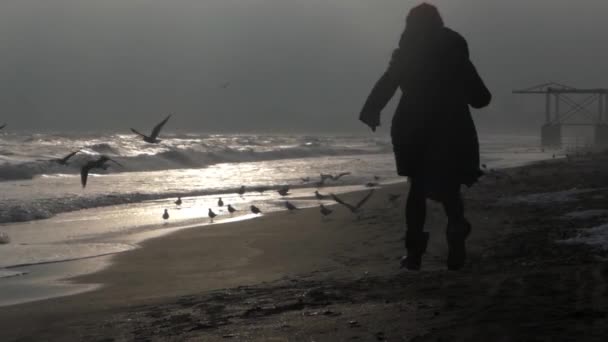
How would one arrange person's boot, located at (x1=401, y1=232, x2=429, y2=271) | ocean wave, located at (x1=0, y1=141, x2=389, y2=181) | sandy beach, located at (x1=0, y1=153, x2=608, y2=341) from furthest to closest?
1. ocean wave, located at (x1=0, y1=141, x2=389, y2=181)
2. person's boot, located at (x1=401, y1=232, x2=429, y2=271)
3. sandy beach, located at (x1=0, y1=153, x2=608, y2=341)

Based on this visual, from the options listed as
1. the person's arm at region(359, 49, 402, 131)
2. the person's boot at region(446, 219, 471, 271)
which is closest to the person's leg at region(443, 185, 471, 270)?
the person's boot at region(446, 219, 471, 271)

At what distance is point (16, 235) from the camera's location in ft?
45.7

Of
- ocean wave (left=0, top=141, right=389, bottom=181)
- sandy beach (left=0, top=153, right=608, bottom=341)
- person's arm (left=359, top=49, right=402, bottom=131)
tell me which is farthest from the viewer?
ocean wave (left=0, top=141, right=389, bottom=181)

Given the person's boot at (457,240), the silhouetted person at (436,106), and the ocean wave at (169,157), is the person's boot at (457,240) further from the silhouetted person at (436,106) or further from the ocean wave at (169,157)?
the ocean wave at (169,157)

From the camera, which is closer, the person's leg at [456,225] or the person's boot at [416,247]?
the person's leg at [456,225]

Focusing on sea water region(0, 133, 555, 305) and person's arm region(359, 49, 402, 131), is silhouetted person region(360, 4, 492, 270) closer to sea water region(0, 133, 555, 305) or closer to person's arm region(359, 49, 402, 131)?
person's arm region(359, 49, 402, 131)

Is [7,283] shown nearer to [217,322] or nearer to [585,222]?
[217,322]

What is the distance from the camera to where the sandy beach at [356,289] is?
453 centimetres

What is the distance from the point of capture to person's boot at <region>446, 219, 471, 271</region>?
206 inches

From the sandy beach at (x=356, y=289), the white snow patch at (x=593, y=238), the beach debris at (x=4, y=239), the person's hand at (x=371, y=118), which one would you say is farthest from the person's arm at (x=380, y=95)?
the beach debris at (x=4, y=239)

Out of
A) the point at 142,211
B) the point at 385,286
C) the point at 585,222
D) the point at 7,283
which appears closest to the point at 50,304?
the point at 7,283

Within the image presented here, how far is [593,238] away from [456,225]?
2618 millimetres

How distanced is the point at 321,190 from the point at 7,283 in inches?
589

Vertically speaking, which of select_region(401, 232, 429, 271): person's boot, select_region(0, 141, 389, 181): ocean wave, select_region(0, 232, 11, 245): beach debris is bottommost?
select_region(0, 232, 11, 245): beach debris
